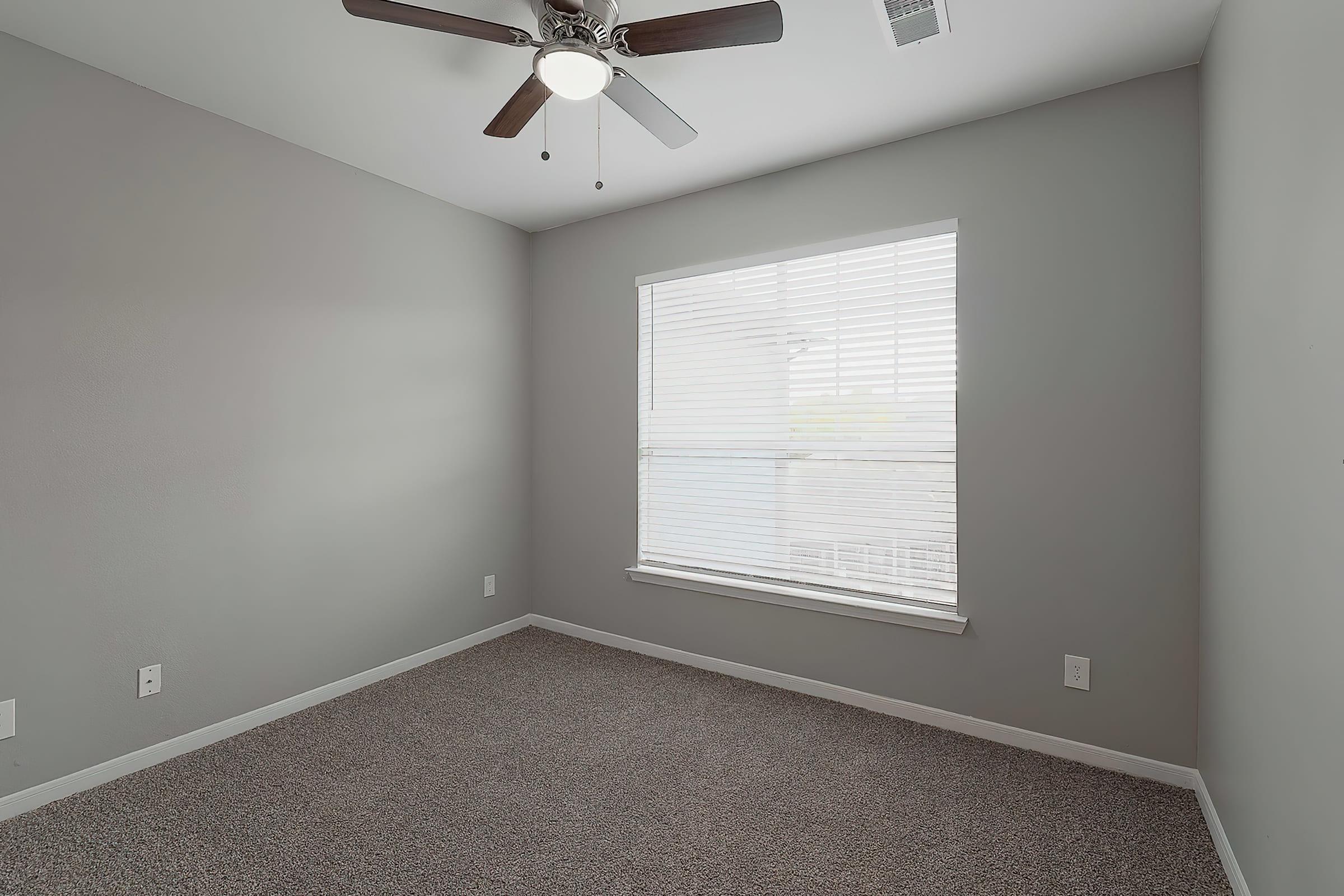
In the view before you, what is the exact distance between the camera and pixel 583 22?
1.77 meters

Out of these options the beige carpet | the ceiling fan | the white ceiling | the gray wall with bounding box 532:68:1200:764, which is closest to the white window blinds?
the gray wall with bounding box 532:68:1200:764

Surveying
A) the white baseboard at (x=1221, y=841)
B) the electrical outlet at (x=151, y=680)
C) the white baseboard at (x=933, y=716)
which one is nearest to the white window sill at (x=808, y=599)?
the white baseboard at (x=933, y=716)

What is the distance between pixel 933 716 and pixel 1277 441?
68.2 inches

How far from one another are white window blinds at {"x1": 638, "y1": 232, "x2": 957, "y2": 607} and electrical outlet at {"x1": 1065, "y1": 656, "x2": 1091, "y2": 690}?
46cm

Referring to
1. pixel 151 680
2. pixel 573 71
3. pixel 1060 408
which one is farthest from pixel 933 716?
pixel 151 680

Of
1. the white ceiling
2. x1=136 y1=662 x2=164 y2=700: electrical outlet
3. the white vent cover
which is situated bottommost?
x1=136 y1=662 x2=164 y2=700: electrical outlet

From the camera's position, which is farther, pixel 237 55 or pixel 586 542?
pixel 586 542

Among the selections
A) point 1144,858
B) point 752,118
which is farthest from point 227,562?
point 1144,858

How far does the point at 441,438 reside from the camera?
3586 millimetres

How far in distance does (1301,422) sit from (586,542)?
322 centimetres

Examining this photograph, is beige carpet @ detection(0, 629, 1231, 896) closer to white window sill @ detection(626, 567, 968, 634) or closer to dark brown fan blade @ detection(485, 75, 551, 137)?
white window sill @ detection(626, 567, 968, 634)

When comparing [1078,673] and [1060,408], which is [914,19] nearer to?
[1060,408]

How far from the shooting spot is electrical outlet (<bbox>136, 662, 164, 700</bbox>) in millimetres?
2402

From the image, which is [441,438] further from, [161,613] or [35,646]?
[35,646]
